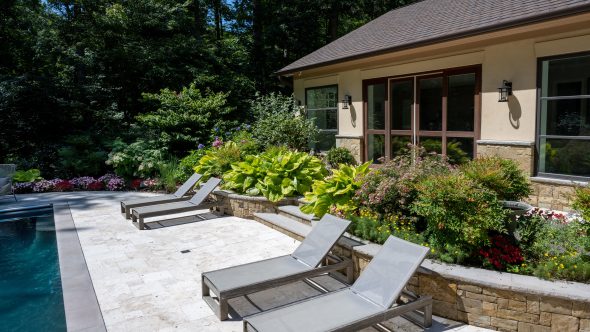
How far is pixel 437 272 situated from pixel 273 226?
3900 millimetres

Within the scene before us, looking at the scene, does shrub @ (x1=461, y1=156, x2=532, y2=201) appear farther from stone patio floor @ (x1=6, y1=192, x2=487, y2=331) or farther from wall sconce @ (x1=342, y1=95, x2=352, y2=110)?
wall sconce @ (x1=342, y1=95, x2=352, y2=110)

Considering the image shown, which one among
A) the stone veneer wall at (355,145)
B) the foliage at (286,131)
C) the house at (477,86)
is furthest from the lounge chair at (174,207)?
the stone veneer wall at (355,145)

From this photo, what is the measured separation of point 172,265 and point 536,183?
21.1 feet

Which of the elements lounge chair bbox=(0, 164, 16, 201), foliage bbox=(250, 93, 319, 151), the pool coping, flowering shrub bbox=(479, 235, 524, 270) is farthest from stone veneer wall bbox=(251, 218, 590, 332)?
lounge chair bbox=(0, 164, 16, 201)

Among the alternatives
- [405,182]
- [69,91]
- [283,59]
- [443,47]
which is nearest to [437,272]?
[405,182]

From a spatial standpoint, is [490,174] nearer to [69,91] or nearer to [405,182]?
[405,182]

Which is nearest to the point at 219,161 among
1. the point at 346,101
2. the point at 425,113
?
the point at 346,101

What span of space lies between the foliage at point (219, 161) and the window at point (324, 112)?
3605 mm

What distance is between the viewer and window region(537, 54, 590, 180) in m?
6.76

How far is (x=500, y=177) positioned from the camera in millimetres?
4809

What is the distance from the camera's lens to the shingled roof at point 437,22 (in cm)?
671

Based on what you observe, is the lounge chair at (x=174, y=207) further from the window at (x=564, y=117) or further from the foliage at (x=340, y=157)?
the window at (x=564, y=117)

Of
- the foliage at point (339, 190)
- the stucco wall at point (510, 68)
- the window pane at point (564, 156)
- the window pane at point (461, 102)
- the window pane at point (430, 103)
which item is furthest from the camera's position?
the window pane at point (430, 103)

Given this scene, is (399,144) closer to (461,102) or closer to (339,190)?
(461,102)
